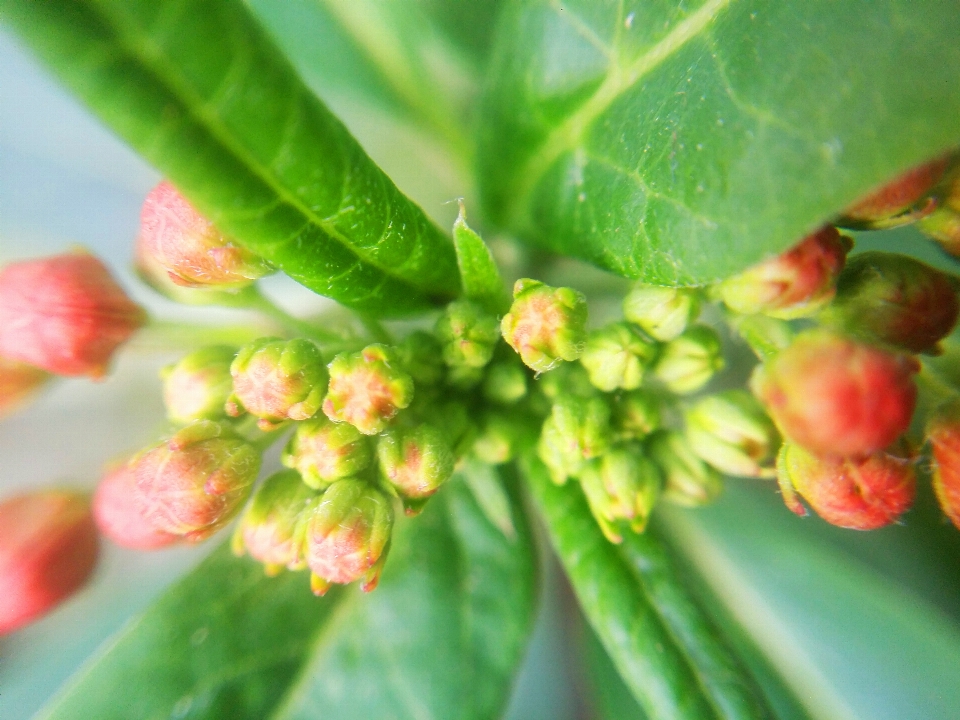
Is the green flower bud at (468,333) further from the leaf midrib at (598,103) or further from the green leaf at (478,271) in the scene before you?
the leaf midrib at (598,103)

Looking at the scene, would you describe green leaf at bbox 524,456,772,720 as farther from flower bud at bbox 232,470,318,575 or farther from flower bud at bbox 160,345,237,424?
flower bud at bbox 160,345,237,424

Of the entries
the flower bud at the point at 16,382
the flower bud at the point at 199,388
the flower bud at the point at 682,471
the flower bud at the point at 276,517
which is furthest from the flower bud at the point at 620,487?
the flower bud at the point at 16,382

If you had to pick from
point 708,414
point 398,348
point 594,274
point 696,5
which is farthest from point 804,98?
point 594,274

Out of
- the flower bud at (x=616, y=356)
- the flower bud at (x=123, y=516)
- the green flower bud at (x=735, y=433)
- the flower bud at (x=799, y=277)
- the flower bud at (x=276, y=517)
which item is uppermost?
the flower bud at (x=799, y=277)

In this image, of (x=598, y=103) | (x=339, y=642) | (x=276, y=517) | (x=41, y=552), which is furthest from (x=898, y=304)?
(x=41, y=552)

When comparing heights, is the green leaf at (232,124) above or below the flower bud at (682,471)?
above

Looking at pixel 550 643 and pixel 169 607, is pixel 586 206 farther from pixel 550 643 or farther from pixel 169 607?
pixel 550 643
